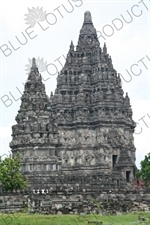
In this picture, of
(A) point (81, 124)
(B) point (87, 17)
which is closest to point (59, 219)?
(A) point (81, 124)

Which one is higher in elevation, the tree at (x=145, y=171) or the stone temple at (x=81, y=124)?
the stone temple at (x=81, y=124)

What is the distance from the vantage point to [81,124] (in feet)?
329

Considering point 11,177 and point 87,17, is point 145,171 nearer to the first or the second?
point 11,177

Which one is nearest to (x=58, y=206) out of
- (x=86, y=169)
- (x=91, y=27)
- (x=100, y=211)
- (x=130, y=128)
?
(x=100, y=211)

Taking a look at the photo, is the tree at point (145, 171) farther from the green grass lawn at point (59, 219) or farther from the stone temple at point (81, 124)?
the green grass lawn at point (59, 219)

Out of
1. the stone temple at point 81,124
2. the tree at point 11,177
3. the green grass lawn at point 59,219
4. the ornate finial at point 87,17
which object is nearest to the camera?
the green grass lawn at point 59,219

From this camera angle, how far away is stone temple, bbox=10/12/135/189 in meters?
86.1

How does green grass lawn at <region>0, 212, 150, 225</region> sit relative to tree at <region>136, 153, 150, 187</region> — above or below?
below

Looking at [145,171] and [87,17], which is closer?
[145,171]

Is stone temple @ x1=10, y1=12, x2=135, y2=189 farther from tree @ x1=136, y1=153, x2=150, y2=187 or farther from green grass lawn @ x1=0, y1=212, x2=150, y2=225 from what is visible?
green grass lawn @ x1=0, y1=212, x2=150, y2=225

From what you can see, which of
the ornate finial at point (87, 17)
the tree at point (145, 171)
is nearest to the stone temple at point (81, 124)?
the ornate finial at point (87, 17)

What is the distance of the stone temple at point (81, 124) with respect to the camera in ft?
282

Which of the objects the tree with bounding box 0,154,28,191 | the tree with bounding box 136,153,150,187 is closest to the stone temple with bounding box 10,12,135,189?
the tree with bounding box 136,153,150,187

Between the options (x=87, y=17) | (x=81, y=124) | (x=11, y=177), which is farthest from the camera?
(x=87, y=17)
